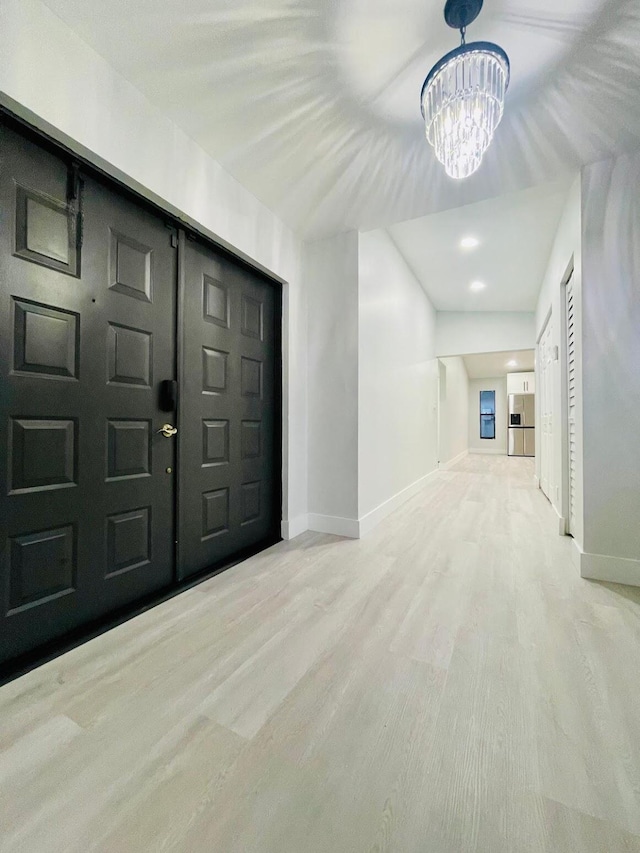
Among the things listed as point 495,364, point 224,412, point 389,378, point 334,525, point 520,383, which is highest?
point 495,364

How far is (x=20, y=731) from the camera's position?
1.06 meters

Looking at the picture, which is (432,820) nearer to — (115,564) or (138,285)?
(115,564)

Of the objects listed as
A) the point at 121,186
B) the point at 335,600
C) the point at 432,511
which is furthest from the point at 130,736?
the point at 432,511

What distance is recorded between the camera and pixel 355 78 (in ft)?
5.24

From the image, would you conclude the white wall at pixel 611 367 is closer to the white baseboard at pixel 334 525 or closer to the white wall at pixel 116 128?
the white baseboard at pixel 334 525

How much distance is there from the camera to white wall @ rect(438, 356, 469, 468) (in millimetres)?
6934

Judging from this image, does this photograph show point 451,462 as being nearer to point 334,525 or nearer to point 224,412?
point 334,525

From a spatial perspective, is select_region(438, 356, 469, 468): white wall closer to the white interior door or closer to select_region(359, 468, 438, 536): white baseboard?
the white interior door

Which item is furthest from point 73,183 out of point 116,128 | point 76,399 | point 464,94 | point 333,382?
point 333,382

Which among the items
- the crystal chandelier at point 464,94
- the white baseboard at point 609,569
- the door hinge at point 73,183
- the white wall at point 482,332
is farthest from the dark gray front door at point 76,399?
the white wall at point 482,332

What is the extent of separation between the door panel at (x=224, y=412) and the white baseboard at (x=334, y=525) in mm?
390

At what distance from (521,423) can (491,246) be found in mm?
7127

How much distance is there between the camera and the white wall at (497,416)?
10430mm

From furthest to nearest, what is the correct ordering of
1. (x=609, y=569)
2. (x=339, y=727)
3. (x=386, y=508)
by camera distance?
(x=386, y=508) → (x=609, y=569) → (x=339, y=727)
